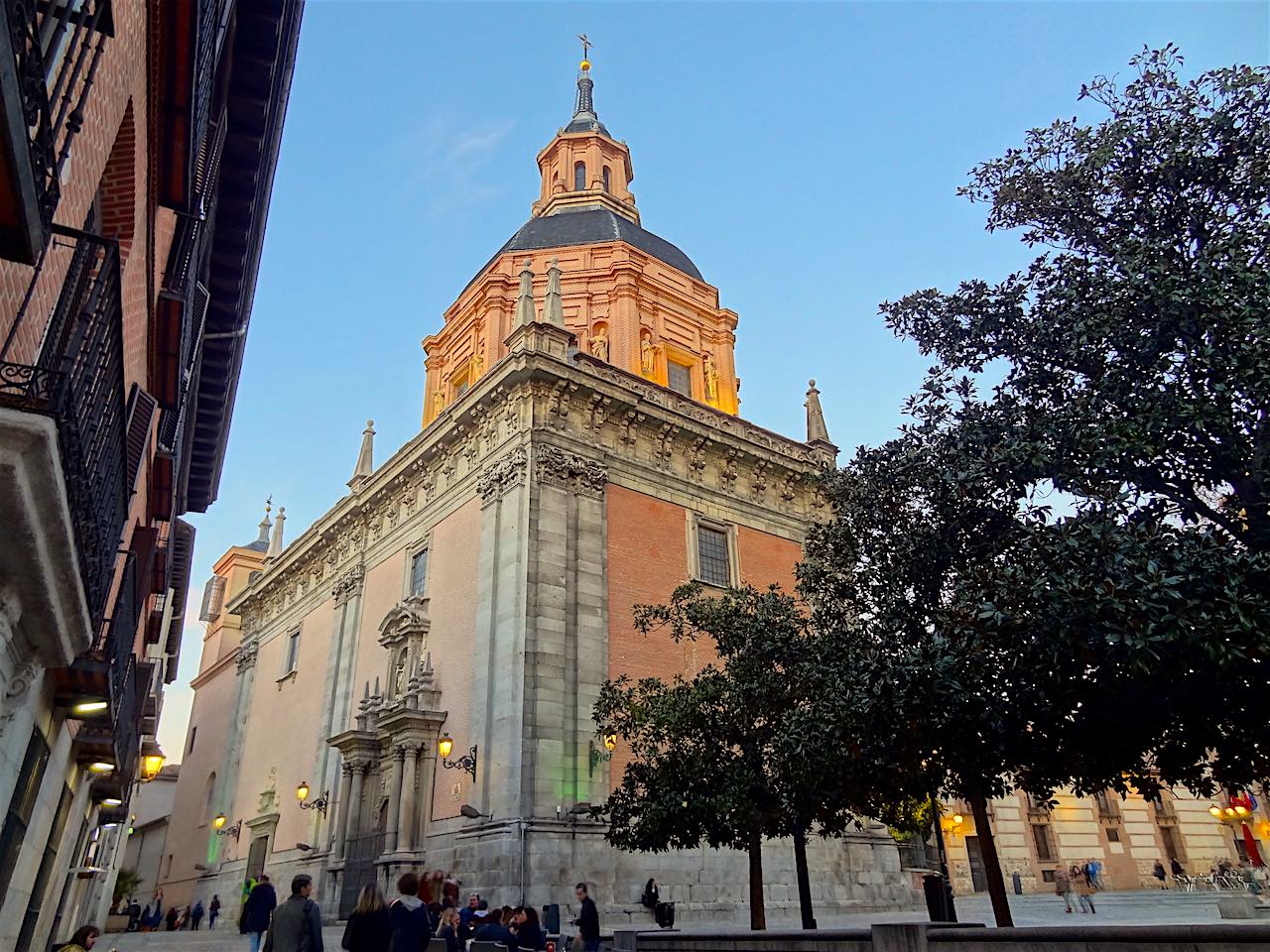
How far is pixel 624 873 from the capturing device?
18.0 metres

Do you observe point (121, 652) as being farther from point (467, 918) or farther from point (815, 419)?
point (815, 419)

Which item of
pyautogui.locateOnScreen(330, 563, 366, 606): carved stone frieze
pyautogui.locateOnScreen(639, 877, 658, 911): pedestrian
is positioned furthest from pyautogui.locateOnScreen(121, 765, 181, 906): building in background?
pyautogui.locateOnScreen(639, 877, 658, 911): pedestrian

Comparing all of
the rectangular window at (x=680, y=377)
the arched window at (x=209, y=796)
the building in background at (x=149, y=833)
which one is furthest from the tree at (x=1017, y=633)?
the building in background at (x=149, y=833)

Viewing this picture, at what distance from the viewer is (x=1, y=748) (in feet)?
20.0

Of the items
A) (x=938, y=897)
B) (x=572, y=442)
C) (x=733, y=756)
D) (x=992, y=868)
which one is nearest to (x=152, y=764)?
(x=572, y=442)

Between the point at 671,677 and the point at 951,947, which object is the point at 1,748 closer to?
the point at 951,947

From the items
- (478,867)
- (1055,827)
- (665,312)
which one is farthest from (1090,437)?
(1055,827)

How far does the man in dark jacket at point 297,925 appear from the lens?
7.58 m

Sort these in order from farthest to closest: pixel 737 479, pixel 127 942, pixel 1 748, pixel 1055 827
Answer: pixel 1055 827 < pixel 737 479 < pixel 127 942 < pixel 1 748

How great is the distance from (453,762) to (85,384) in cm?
1611

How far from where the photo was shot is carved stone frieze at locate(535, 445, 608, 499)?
69.0ft

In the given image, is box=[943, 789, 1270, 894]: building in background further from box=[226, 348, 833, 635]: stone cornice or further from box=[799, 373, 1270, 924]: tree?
box=[799, 373, 1270, 924]: tree

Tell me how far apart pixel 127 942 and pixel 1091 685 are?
24.7 meters

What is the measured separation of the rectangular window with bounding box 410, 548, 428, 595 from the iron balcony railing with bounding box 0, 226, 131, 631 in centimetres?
1841
